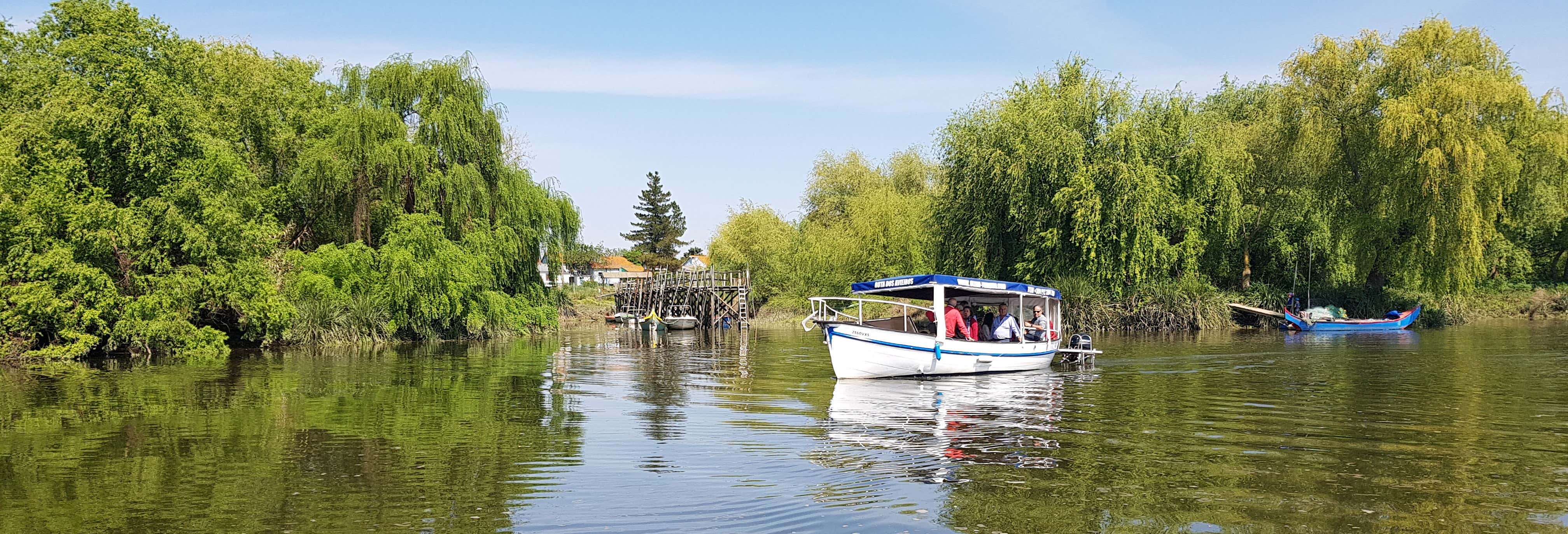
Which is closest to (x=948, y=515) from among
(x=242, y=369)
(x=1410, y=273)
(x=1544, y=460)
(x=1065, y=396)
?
(x=1544, y=460)

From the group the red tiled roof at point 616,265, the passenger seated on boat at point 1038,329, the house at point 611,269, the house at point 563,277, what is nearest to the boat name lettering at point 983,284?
the passenger seated on boat at point 1038,329

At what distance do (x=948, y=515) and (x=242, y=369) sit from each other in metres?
20.1

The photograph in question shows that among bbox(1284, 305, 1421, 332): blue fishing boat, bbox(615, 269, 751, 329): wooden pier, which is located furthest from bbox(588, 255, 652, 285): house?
bbox(1284, 305, 1421, 332): blue fishing boat

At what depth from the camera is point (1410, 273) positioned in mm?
37969

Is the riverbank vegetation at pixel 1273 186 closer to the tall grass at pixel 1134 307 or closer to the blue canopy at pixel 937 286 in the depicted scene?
the tall grass at pixel 1134 307

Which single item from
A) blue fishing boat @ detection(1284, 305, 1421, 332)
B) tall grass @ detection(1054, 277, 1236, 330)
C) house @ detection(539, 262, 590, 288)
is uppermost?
house @ detection(539, 262, 590, 288)

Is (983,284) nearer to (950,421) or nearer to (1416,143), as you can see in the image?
(950,421)

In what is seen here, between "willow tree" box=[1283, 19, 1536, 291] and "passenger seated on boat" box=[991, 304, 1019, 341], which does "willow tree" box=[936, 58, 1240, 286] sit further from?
"passenger seated on boat" box=[991, 304, 1019, 341]

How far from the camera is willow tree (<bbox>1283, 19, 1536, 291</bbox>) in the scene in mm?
35750

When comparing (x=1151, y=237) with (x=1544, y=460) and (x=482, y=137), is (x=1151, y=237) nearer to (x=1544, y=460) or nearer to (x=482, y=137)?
(x=482, y=137)

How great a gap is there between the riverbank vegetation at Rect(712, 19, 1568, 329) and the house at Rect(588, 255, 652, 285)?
84544mm

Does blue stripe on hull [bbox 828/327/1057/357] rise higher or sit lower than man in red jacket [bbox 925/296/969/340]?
lower

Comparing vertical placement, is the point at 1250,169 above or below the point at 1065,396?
above

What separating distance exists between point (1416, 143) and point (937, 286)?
81.3 ft
